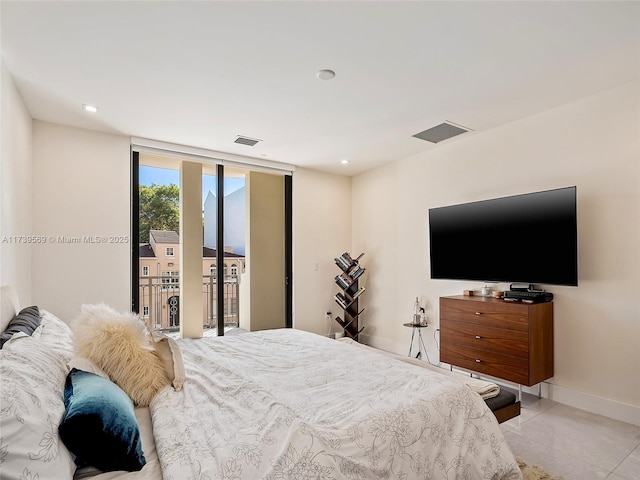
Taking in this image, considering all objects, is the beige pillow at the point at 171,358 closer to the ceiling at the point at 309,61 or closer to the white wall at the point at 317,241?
the ceiling at the point at 309,61

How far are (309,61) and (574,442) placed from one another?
3.18 meters

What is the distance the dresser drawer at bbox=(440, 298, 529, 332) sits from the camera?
115 inches

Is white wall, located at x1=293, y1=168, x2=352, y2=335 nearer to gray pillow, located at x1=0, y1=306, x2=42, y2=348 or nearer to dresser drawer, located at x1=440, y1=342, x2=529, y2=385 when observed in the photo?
dresser drawer, located at x1=440, y1=342, x2=529, y2=385

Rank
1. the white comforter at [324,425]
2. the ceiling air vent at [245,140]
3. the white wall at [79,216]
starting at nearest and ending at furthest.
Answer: the white comforter at [324,425] → the white wall at [79,216] → the ceiling air vent at [245,140]

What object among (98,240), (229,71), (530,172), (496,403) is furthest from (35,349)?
(530,172)

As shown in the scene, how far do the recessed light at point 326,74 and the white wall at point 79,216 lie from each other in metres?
2.47

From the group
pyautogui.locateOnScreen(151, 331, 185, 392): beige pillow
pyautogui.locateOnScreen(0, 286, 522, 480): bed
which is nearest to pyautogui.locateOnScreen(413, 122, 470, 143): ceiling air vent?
pyautogui.locateOnScreen(0, 286, 522, 480): bed

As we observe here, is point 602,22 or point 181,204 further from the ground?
point 602,22

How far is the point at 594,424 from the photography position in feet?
8.71

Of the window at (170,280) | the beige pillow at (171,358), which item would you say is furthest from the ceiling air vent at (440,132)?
the window at (170,280)

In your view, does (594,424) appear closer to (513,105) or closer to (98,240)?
(513,105)

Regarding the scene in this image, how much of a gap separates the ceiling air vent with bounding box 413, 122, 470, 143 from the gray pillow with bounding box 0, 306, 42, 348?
3.60m

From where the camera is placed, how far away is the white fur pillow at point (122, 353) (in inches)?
62.7

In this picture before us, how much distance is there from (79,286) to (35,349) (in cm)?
248
